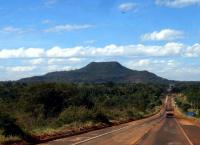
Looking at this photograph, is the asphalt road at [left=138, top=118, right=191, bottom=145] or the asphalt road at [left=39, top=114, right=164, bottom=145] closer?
the asphalt road at [left=39, top=114, right=164, bottom=145]

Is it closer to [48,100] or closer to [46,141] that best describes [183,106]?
[48,100]

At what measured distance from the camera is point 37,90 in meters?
74.8

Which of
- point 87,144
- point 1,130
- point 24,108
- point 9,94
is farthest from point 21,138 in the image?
point 9,94

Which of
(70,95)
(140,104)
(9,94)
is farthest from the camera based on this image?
(140,104)

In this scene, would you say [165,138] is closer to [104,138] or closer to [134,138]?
[134,138]

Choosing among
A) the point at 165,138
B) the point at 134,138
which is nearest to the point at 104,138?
the point at 134,138

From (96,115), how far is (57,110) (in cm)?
2256

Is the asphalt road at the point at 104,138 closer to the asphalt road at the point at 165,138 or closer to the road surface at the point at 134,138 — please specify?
the road surface at the point at 134,138

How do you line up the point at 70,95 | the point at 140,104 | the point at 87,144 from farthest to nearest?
the point at 140,104, the point at 70,95, the point at 87,144

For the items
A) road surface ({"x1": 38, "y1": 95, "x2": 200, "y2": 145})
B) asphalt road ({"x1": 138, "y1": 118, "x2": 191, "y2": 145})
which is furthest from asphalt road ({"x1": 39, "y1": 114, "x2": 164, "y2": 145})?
asphalt road ({"x1": 138, "y1": 118, "x2": 191, "y2": 145})

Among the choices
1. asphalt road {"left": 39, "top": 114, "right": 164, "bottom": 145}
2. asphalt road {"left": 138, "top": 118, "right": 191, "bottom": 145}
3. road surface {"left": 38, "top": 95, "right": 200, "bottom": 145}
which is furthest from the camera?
asphalt road {"left": 138, "top": 118, "right": 191, "bottom": 145}

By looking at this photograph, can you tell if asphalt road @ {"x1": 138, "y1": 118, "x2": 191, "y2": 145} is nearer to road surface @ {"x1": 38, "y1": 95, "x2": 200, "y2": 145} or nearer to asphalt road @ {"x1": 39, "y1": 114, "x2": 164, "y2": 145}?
road surface @ {"x1": 38, "y1": 95, "x2": 200, "y2": 145}

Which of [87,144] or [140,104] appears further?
[140,104]

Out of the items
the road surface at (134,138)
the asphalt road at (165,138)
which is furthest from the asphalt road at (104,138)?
the asphalt road at (165,138)
